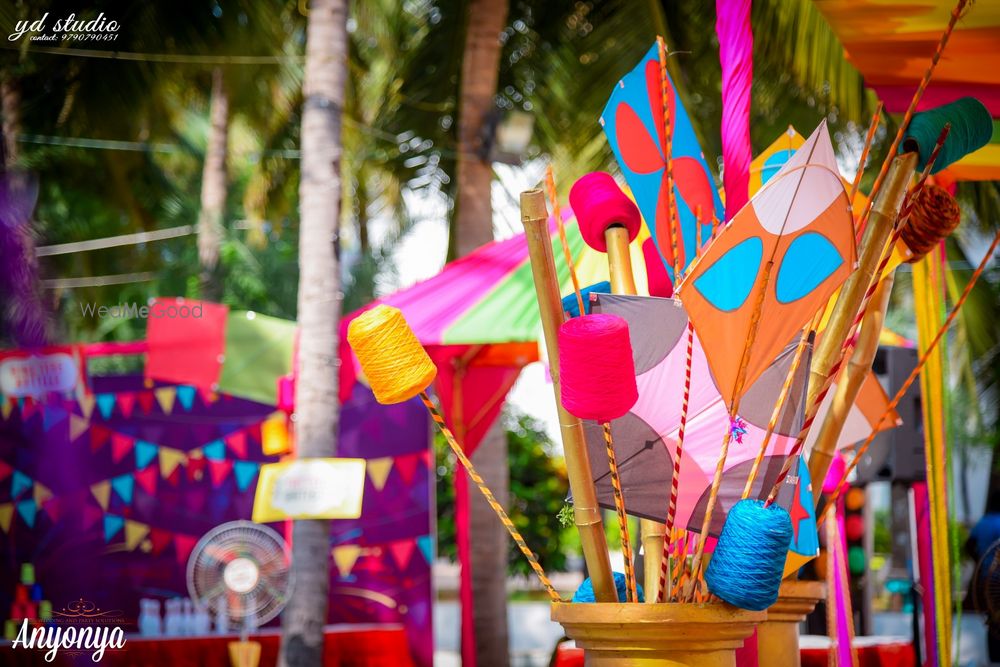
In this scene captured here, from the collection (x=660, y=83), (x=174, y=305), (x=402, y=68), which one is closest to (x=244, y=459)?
(x=174, y=305)

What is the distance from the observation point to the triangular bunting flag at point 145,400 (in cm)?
816

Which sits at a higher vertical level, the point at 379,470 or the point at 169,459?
the point at 169,459

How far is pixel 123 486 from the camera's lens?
26.5ft

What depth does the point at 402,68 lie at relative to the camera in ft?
29.1

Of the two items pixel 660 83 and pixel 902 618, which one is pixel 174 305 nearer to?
pixel 660 83

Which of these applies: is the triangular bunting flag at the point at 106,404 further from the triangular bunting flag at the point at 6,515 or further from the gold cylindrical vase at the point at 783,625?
the gold cylindrical vase at the point at 783,625

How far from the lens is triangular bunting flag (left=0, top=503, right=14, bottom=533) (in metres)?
7.40

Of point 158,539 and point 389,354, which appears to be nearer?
point 389,354

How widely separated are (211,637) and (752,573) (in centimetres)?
539

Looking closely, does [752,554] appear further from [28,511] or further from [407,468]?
[28,511]

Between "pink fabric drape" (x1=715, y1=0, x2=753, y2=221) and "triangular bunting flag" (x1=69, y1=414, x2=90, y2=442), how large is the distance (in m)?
6.56

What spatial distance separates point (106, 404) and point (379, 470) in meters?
2.16

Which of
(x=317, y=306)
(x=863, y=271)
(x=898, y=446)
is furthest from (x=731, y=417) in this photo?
(x=898, y=446)

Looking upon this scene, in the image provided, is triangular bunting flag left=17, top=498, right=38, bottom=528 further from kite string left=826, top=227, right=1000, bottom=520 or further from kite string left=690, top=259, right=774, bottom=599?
kite string left=690, top=259, right=774, bottom=599
